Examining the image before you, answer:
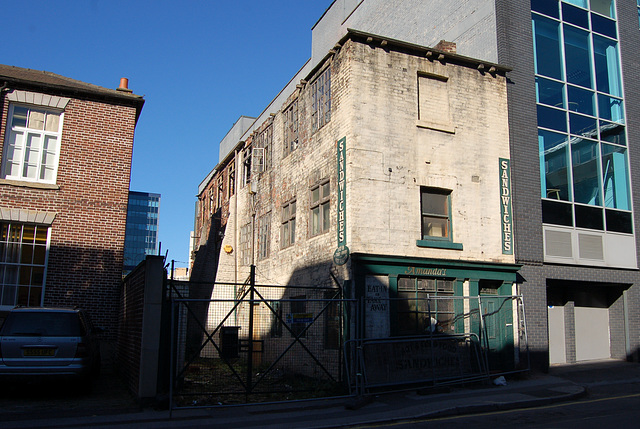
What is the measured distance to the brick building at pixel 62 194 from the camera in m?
15.4

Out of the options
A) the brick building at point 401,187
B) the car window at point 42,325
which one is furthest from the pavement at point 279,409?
the brick building at point 401,187

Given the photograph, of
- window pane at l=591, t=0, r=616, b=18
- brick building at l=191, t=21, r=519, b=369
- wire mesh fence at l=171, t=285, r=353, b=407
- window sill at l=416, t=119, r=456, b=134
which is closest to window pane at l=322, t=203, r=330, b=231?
brick building at l=191, t=21, r=519, b=369

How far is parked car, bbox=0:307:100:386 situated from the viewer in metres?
10.4

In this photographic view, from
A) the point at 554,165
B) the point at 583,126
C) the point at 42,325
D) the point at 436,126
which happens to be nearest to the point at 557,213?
the point at 554,165

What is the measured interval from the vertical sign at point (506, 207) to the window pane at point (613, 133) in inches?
202

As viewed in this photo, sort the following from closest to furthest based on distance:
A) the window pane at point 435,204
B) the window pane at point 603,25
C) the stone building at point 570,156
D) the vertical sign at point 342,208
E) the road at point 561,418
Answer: the road at point 561,418
the vertical sign at point 342,208
the window pane at point 435,204
the stone building at point 570,156
the window pane at point 603,25

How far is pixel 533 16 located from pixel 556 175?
17.7ft

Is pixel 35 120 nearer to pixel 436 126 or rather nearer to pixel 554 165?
pixel 436 126

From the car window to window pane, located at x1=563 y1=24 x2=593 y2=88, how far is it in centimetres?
1687

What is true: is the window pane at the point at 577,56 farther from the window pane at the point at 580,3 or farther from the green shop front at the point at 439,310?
the green shop front at the point at 439,310

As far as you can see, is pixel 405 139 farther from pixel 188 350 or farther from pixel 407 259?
pixel 188 350

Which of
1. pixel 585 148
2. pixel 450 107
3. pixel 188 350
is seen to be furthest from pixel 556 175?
pixel 188 350

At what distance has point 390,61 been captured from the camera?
15.4 meters

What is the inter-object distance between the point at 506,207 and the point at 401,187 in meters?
3.60
